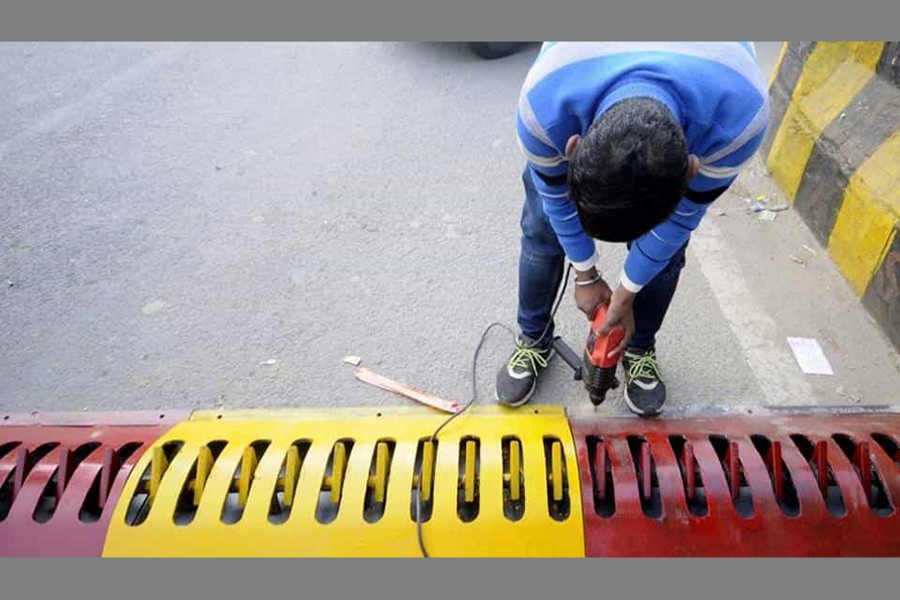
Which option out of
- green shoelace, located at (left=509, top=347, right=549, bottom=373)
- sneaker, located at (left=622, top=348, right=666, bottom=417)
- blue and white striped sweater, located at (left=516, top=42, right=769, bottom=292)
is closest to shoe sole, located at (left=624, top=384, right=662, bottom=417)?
sneaker, located at (left=622, top=348, right=666, bottom=417)

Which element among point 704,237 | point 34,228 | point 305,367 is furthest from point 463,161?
point 34,228

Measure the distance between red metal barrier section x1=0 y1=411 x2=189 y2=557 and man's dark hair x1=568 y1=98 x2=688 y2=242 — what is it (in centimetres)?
147

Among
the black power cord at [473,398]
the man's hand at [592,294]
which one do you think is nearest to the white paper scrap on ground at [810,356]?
the black power cord at [473,398]

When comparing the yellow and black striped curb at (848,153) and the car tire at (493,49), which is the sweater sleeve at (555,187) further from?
the car tire at (493,49)

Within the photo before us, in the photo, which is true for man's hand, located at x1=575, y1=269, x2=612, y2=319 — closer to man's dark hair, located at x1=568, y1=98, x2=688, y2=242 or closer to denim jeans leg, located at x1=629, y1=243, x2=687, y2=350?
denim jeans leg, located at x1=629, y1=243, x2=687, y2=350

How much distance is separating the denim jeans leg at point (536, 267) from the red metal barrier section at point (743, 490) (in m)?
0.51

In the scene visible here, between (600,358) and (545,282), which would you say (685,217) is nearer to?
(600,358)

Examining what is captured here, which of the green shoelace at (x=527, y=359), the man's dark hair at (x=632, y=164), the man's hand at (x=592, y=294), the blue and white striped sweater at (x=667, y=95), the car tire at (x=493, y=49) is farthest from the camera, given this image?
the car tire at (x=493, y=49)

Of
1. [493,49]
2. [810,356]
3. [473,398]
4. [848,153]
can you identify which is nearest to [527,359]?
[473,398]

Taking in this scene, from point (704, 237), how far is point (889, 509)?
1680mm

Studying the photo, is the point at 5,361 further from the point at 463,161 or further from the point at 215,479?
the point at 463,161

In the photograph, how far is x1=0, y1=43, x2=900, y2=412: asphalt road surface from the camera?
2.32 meters

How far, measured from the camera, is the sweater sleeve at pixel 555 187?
1366 mm

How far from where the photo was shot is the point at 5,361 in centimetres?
242
